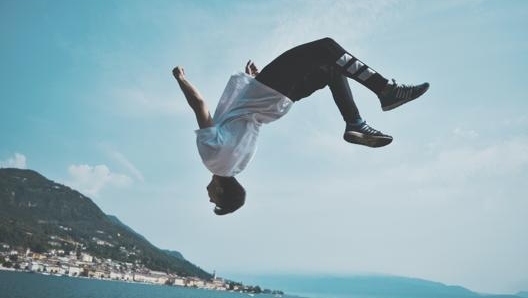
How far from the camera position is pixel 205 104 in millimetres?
4484

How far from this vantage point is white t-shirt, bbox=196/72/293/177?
4395 mm

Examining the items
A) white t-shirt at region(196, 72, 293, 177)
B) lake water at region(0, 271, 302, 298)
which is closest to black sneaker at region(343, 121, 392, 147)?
white t-shirt at region(196, 72, 293, 177)

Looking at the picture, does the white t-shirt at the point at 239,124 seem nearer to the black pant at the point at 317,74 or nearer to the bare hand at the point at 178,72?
the black pant at the point at 317,74

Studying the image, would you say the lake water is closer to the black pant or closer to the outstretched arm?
the outstretched arm

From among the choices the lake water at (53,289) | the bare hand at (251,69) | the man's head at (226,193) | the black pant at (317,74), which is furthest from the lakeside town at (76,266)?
the black pant at (317,74)

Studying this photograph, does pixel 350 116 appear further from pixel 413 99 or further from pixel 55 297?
pixel 55 297

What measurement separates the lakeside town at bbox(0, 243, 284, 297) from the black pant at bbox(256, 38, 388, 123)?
508 feet

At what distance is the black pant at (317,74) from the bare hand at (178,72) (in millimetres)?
752

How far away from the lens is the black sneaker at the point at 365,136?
14.1 feet

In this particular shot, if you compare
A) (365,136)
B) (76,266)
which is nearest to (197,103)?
(365,136)

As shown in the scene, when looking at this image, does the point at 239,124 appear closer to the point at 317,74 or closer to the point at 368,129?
the point at 317,74

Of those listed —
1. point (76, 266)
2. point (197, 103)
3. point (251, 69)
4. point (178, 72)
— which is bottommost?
point (197, 103)

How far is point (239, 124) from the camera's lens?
4516 millimetres

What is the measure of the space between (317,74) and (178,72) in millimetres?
1355
